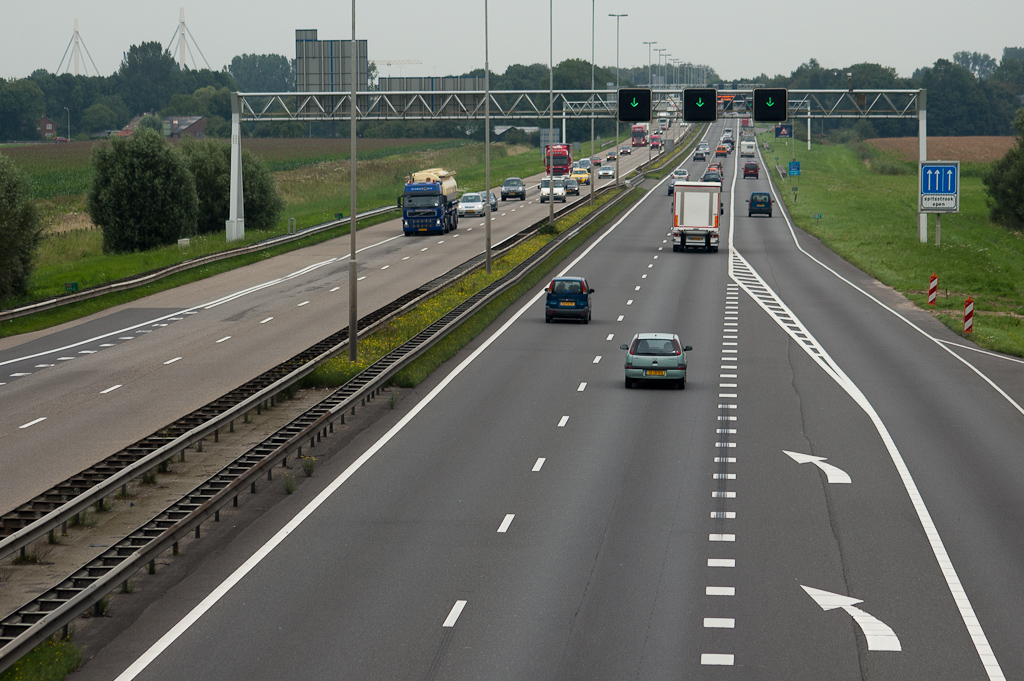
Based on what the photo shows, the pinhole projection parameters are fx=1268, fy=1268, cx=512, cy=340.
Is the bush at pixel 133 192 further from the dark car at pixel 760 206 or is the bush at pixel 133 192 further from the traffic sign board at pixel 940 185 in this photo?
the dark car at pixel 760 206

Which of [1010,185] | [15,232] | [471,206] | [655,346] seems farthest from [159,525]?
[1010,185]

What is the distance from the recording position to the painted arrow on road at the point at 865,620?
14711 mm

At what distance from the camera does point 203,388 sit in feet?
105

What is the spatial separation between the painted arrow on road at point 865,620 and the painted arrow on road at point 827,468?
21.6 ft

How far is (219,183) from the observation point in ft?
271

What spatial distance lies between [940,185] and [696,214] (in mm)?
12687

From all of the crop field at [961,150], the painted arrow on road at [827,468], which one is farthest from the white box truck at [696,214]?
the crop field at [961,150]

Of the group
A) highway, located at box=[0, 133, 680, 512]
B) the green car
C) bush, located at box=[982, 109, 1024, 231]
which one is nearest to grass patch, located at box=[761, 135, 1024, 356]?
bush, located at box=[982, 109, 1024, 231]

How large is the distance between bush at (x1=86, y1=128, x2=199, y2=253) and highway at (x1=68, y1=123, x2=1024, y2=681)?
139 feet

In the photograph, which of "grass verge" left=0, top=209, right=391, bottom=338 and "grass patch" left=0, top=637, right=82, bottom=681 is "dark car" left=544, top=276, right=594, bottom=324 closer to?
"grass verge" left=0, top=209, right=391, bottom=338

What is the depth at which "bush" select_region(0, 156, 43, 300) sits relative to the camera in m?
48.7

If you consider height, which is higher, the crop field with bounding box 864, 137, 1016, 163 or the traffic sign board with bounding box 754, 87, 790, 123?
the crop field with bounding box 864, 137, 1016, 163

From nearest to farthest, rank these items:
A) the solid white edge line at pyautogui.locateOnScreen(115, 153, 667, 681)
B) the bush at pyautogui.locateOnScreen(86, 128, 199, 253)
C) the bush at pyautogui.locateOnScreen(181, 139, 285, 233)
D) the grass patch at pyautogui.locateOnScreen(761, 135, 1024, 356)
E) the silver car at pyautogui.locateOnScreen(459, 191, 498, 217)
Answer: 1. the solid white edge line at pyautogui.locateOnScreen(115, 153, 667, 681)
2. the grass patch at pyautogui.locateOnScreen(761, 135, 1024, 356)
3. the bush at pyautogui.locateOnScreen(86, 128, 199, 253)
4. the bush at pyautogui.locateOnScreen(181, 139, 285, 233)
5. the silver car at pyautogui.locateOnScreen(459, 191, 498, 217)

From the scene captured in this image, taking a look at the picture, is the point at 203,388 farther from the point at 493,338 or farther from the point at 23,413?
the point at 493,338
